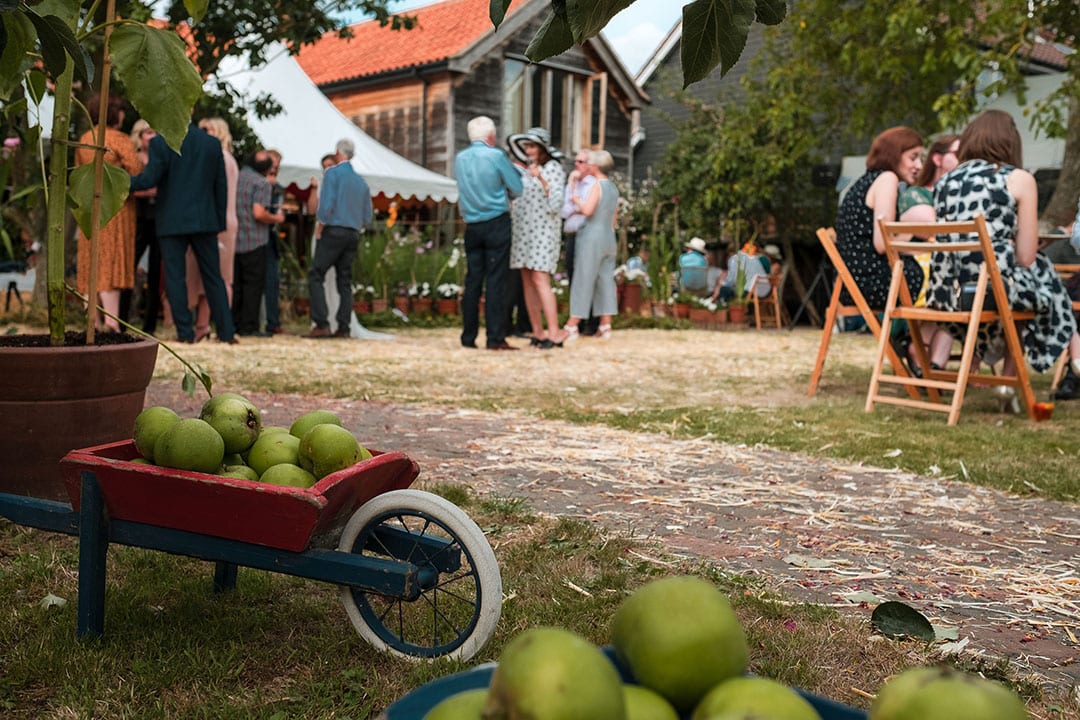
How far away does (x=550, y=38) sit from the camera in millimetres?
1284

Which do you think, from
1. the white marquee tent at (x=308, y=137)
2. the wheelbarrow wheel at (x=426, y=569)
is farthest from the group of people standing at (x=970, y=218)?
the white marquee tent at (x=308, y=137)

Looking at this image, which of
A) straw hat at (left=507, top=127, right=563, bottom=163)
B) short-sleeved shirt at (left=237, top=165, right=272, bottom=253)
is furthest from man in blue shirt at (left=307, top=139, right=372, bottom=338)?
straw hat at (left=507, top=127, right=563, bottom=163)

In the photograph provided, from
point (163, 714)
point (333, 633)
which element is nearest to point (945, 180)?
point (333, 633)

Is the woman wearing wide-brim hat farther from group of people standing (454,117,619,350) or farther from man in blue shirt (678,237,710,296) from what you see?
man in blue shirt (678,237,710,296)

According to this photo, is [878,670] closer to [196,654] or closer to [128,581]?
[196,654]

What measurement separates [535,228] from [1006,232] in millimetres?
4622

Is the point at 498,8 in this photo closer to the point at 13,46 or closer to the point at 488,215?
the point at 13,46

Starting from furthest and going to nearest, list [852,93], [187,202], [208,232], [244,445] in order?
[852,93], [208,232], [187,202], [244,445]

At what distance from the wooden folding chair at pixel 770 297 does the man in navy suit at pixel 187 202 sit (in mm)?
8637

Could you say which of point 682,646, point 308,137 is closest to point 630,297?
point 308,137

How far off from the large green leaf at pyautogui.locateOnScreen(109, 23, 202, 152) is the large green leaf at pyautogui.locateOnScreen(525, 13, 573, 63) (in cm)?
128

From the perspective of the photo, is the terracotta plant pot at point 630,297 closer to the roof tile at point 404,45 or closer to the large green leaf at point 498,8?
the roof tile at point 404,45

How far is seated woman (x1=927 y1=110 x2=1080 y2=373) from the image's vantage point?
5375 millimetres

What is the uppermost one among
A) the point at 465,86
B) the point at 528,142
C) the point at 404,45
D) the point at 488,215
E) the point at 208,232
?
the point at 404,45
